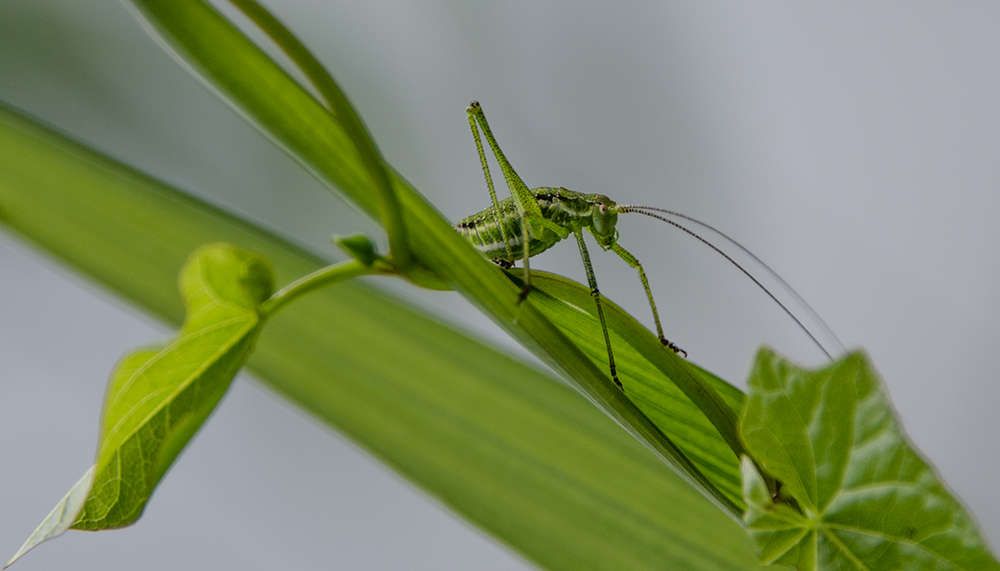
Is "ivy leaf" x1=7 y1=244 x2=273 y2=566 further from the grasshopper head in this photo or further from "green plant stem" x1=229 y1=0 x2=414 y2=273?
the grasshopper head

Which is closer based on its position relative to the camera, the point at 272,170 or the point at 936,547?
the point at 936,547

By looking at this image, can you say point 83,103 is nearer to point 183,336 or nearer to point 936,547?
point 183,336

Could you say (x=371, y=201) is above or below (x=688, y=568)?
above

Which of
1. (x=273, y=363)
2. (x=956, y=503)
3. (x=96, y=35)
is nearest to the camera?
(x=956, y=503)

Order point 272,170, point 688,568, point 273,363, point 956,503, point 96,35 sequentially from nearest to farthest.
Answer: point 956,503 < point 688,568 < point 273,363 < point 96,35 < point 272,170

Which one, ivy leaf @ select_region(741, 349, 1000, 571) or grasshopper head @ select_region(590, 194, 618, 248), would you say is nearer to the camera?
ivy leaf @ select_region(741, 349, 1000, 571)

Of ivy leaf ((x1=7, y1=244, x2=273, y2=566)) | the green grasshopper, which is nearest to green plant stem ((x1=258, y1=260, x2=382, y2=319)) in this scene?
ivy leaf ((x1=7, y1=244, x2=273, y2=566))

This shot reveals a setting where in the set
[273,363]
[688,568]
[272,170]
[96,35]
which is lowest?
[688,568]

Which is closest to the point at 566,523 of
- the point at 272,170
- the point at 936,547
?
the point at 936,547
